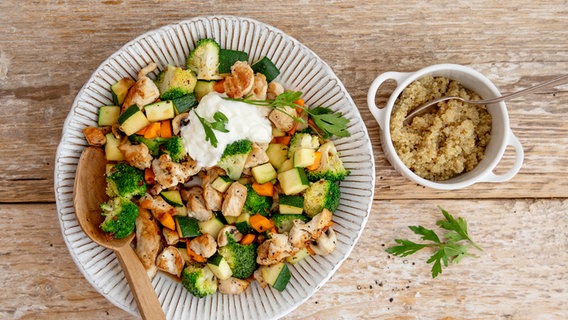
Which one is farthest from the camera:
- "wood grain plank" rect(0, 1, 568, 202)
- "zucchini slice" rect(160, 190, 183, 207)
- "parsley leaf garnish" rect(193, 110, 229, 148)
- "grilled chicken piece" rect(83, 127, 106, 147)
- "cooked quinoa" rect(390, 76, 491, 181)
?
"wood grain plank" rect(0, 1, 568, 202)

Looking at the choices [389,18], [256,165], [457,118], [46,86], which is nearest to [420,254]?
[457,118]

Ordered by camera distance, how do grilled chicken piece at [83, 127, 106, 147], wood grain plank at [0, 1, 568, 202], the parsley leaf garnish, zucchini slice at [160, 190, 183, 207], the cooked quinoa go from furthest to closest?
wood grain plank at [0, 1, 568, 202], the cooked quinoa, zucchini slice at [160, 190, 183, 207], grilled chicken piece at [83, 127, 106, 147], the parsley leaf garnish

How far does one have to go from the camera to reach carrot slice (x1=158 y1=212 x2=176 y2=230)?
2.41 m

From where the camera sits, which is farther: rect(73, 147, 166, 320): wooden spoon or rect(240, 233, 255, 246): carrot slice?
rect(240, 233, 255, 246): carrot slice

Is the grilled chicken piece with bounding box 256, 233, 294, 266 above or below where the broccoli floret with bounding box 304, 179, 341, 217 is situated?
below

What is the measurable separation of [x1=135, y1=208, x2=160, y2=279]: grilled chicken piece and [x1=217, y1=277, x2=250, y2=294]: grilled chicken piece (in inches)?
12.6

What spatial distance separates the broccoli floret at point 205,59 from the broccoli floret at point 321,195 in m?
0.68

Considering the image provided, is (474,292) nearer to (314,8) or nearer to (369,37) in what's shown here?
(369,37)

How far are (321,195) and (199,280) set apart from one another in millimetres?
677

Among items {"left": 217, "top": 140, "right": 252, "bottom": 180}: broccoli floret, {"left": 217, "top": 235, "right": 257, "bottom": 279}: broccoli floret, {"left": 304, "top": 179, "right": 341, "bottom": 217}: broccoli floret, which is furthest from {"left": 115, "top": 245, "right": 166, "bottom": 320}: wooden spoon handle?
{"left": 304, "top": 179, "right": 341, "bottom": 217}: broccoli floret

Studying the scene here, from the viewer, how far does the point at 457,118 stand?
8.46 feet

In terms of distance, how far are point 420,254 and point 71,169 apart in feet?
5.96

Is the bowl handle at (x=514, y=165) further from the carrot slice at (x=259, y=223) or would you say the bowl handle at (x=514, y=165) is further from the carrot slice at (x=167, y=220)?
the carrot slice at (x=167, y=220)

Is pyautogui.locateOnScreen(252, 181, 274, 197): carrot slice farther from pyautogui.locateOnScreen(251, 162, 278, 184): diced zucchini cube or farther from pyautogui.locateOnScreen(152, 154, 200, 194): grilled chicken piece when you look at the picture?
pyautogui.locateOnScreen(152, 154, 200, 194): grilled chicken piece
